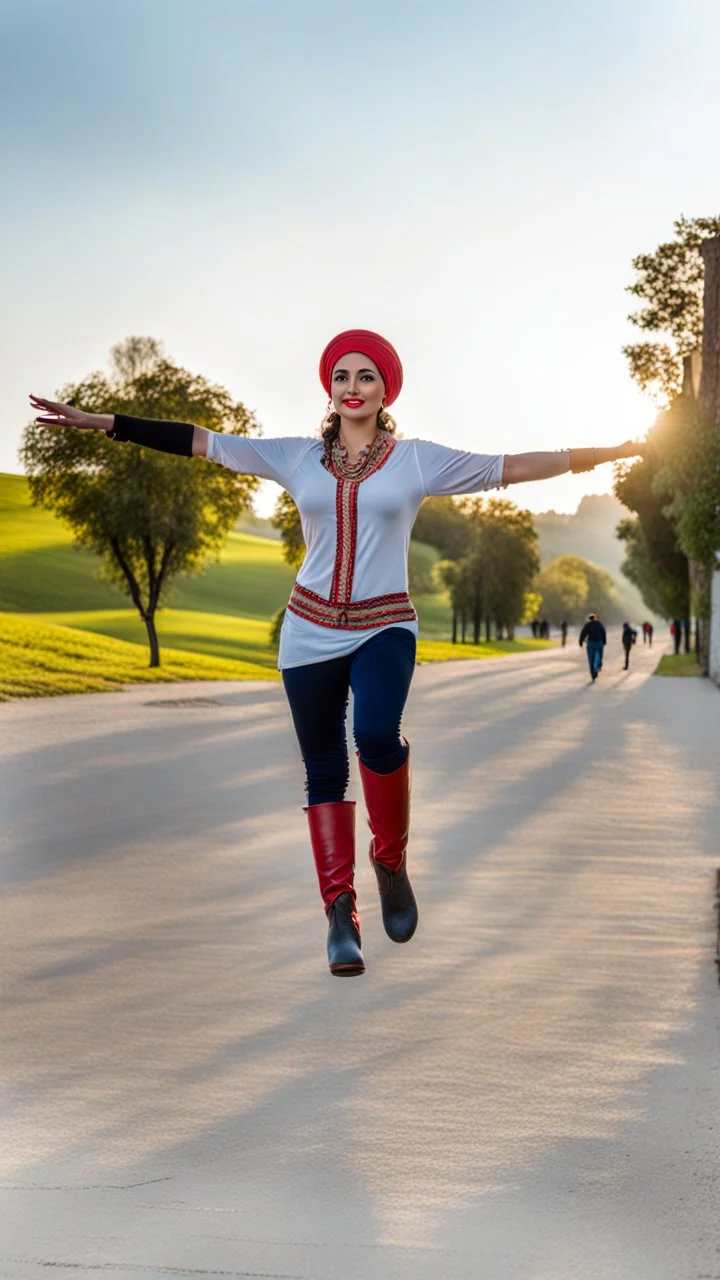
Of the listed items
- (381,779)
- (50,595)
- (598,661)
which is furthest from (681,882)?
(381,779)

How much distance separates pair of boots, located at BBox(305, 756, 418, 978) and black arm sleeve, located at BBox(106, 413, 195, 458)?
4.02 feet

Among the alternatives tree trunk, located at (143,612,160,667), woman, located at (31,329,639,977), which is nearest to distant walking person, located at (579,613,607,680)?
tree trunk, located at (143,612,160,667)

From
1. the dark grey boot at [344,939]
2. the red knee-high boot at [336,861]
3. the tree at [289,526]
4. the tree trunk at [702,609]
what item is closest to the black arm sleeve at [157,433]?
the red knee-high boot at [336,861]

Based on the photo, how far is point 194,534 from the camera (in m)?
74.9

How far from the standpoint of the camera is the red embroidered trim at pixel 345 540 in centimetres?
504

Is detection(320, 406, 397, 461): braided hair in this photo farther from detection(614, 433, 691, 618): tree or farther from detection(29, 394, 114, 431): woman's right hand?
detection(614, 433, 691, 618): tree

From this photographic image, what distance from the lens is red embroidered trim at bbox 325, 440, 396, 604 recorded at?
5039 mm

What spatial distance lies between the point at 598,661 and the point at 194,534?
21.1m

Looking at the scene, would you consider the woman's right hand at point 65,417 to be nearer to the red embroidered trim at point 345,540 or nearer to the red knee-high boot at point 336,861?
the red embroidered trim at point 345,540

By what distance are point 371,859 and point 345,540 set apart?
45.4 inches

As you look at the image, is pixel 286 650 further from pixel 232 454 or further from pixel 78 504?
pixel 78 504

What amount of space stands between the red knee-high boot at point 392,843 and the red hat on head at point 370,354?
1205mm

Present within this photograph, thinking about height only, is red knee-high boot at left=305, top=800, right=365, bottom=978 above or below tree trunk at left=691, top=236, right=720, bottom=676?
below

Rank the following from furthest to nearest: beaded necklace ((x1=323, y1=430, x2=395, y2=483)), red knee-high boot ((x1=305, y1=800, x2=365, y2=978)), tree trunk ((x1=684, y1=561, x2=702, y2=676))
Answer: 1. tree trunk ((x1=684, y1=561, x2=702, y2=676))
2. red knee-high boot ((x1=305, y1=800, x2=365, y2=978))
3. beaded necklace ((x1=323, y1=430, x2=395, y2=483))
